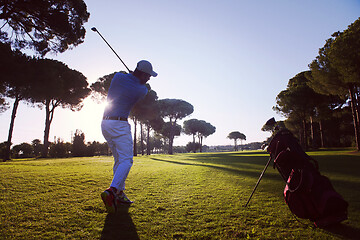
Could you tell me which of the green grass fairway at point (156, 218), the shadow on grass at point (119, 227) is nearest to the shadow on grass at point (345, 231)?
the green grass fairway at point (156, 218)

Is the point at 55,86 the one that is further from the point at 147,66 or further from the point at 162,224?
the point at 162,224

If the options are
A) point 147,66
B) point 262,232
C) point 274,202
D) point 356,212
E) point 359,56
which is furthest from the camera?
point 359,56

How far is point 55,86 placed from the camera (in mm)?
19969

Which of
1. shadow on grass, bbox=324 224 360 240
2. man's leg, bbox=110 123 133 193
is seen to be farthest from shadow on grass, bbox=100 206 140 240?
shadow on grass, bbox=324 224 360 240

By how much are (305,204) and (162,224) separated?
1900 millimetres

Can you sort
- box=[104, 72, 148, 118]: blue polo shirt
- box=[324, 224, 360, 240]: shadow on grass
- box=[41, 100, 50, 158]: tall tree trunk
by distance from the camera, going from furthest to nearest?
box=[41, 100, 50, 158]: tall tree trunk → box=[104, 72, 148, 118]: blue polo shirt → box=[324, 224, 360, 240]: shadow on grass

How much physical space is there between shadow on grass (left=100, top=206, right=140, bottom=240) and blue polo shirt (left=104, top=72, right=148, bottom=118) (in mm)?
Answer: 1778

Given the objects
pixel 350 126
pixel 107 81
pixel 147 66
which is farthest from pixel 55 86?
pixel 350 126

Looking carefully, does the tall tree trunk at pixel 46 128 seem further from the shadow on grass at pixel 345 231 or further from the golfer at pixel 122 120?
the shadow on grass at pixel 345 231

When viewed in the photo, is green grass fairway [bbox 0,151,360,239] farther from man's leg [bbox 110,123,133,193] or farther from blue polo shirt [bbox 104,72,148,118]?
blue polo shirt [bbox 104,72,148,118]

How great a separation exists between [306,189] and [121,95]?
341 cm

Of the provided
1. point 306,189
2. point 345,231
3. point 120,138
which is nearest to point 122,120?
point 120,138

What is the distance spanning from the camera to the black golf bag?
216 centimetres

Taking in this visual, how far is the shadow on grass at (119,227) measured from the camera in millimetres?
2146
